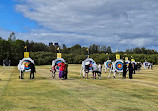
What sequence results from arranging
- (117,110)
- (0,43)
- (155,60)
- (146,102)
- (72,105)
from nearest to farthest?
(117,110) → (72,105) → (146,102) → (0,43) → (155,60)

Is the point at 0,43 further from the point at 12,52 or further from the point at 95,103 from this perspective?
the point at 95,103

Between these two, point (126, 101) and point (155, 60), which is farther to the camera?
point (155, 60)

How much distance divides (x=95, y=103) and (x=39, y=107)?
270 cm

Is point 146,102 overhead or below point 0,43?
below

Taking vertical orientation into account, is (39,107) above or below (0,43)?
below

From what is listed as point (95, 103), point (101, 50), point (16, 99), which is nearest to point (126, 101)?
point (95, 103)

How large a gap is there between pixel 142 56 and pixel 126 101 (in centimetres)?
8699

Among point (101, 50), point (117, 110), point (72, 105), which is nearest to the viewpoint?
point (117, 110)

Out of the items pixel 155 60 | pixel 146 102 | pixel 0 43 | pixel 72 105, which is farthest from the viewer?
pixel 155 60

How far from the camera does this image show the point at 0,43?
266 ft

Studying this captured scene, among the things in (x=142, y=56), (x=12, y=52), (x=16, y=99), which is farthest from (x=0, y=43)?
(x=16, y=99)

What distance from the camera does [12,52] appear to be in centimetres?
8194

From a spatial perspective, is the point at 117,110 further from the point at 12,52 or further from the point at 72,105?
the point at 12,52

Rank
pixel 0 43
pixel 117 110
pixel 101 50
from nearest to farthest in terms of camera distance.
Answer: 1. pixel 117 110
2. pixel 0 43
3. pixel 101 50
